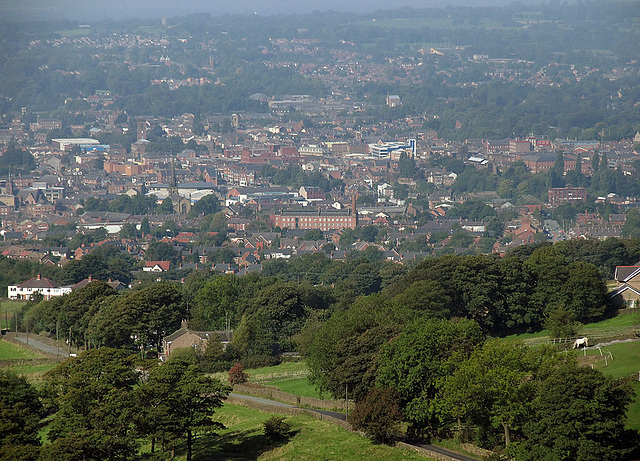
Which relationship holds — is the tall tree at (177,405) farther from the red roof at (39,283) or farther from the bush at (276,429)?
the red roof at (39,283)

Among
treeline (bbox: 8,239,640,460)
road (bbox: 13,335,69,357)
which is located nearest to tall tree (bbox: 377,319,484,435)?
treeline (bbox: 8,239,640,460)

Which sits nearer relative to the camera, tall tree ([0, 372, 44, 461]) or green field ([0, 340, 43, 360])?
tall tree ([0, 372, 44, 461])

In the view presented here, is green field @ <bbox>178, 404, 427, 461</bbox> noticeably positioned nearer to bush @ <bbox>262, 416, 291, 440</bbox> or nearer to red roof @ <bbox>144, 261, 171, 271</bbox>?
bush @ <bbox>262, 416, 291, 440</bbox>

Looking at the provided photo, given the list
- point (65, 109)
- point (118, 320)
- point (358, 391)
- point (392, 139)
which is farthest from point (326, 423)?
point (65, 109)

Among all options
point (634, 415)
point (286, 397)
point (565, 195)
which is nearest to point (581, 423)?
point (634, 415)

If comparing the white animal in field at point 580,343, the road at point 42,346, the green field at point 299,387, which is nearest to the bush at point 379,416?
the green field at point 299,387

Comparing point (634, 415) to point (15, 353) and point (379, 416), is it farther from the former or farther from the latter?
point (15, 353)
